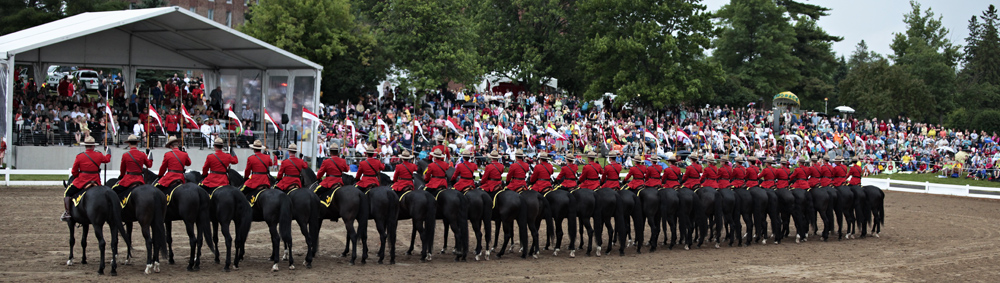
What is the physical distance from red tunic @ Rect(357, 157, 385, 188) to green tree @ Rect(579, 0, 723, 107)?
1285 inches

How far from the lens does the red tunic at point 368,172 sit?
49.0 ft

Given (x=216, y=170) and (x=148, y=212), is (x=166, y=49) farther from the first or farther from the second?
(x=148, y=212)

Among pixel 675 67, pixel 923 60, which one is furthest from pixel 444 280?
pixel 923 60

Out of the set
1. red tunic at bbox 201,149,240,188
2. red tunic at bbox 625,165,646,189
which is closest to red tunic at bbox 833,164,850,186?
red tunic at bbox 625,165,646,189

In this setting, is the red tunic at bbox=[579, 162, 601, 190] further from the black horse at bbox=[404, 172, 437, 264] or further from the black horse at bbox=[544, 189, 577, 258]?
the black horse at bbox=[404, 172, 437, 264]

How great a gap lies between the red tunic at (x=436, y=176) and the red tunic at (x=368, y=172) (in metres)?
0.89

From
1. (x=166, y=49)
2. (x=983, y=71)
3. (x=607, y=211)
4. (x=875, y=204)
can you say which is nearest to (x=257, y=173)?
(x=607, y=211)

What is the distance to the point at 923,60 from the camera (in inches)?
2549

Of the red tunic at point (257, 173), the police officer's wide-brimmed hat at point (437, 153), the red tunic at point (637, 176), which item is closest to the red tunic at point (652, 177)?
the red tunic at point (637, 176)

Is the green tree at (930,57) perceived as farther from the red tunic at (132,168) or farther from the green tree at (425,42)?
the red tunic at (132,168)

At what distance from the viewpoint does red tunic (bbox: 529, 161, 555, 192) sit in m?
16.2

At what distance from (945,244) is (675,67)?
29231 mm

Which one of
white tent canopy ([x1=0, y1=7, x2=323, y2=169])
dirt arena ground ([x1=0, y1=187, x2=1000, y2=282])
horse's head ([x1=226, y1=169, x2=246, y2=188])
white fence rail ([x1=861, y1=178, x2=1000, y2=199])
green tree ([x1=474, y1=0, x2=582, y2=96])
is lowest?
dirt arena ground ([x1=0, y1=187, x2=1000, y2=282])

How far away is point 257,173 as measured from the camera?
14.2 m
